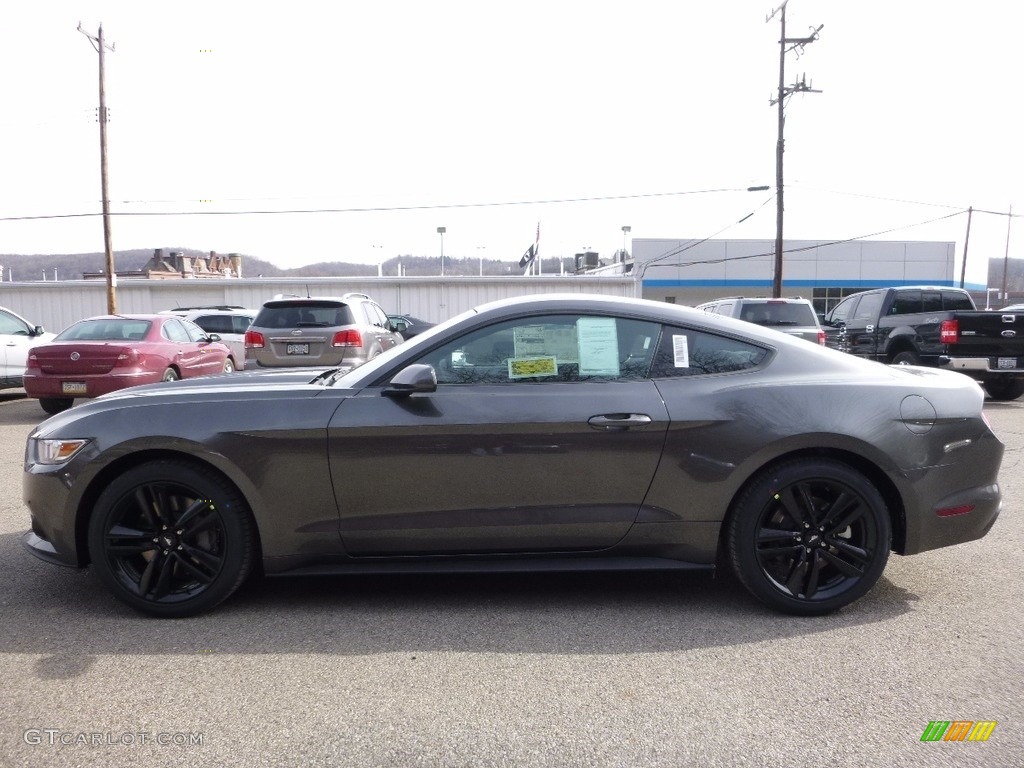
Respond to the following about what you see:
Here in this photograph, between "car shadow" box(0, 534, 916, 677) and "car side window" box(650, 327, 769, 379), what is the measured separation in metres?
1.18

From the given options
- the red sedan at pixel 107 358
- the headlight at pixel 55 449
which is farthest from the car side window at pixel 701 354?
the red sedan at pixel 107 358

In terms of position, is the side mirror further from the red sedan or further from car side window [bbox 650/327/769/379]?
the red sedan

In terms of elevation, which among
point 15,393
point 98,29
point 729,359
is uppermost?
point 98,29

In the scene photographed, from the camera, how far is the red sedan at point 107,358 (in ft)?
34.4

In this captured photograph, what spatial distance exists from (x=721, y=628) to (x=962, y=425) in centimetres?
156

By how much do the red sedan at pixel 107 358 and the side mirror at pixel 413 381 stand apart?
6.98 metres

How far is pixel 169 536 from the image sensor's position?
379cm

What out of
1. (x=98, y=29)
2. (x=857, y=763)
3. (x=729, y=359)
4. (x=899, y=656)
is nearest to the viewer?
(x=857, y=763)

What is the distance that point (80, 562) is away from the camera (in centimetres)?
Result: 386

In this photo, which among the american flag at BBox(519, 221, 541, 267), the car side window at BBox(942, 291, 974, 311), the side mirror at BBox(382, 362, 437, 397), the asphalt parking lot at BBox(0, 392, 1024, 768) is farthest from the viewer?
the american flag at BBox(519, 221, 541, 267)

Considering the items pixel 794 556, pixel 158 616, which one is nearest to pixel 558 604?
pixel 794 556

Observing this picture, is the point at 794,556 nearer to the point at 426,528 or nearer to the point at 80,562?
the point at 426,528

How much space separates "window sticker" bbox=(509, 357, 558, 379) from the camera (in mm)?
3918

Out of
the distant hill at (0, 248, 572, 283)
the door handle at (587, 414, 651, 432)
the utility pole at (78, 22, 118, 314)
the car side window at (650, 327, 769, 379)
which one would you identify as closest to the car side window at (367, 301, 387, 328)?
the car side window at (650, 327, 769, 379)
